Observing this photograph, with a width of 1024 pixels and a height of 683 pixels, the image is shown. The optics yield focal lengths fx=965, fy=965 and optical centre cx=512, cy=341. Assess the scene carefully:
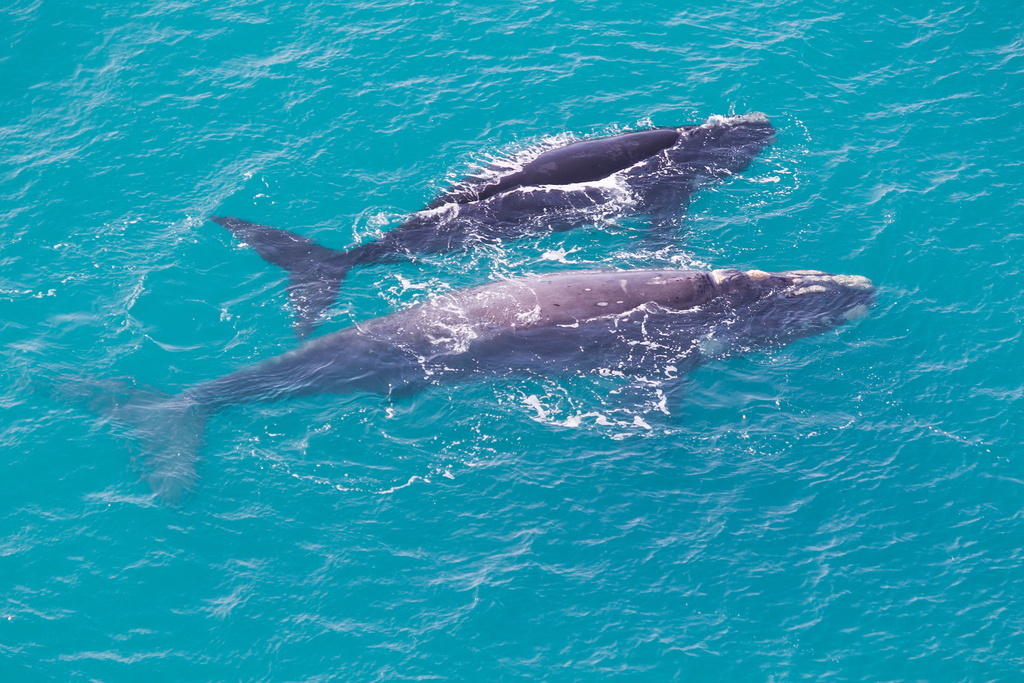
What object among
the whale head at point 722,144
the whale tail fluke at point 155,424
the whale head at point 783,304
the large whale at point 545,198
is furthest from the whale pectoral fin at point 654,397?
the whale tail fluke at point 155,424

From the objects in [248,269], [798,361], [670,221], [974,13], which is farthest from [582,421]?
[974,13]

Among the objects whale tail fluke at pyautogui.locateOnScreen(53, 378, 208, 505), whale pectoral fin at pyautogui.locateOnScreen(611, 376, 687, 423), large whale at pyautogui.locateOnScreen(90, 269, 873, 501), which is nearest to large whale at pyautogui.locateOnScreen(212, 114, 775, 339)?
large whale at pyautogui.locateOnScreen(90, 269, 873, 501)

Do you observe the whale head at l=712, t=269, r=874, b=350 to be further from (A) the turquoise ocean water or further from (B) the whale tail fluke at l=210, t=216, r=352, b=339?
(B) the whale tail fluke at l=210, t=216, r=352, b=339

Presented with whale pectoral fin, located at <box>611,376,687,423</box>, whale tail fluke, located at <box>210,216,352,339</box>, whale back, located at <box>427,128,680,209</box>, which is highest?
whale back, located at <box>427,128,680,209</box>

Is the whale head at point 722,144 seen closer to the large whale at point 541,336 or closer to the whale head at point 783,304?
the whale head at point 783,304

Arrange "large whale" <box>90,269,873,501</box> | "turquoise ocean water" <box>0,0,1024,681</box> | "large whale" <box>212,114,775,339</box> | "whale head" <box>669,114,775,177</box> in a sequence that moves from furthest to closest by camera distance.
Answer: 1. "whale head" <box>669,114,775,177</box>
2. "large whale" <box>212,114,775,339</box>
3. "large whale" <box>90,269,873,501</box>
4. "turquoise ocean water" <box>0,0,1024,681</box>
